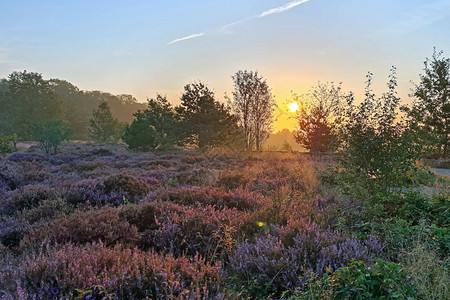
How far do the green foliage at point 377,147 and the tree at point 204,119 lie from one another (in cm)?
2609

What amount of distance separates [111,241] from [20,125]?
7968cm

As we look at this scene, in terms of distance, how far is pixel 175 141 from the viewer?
119ft

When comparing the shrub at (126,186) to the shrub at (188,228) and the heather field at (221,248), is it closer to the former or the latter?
the heather field at (221,248)

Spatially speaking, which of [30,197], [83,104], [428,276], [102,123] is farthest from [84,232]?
[83,104]

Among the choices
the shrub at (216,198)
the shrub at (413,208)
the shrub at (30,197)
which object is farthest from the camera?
the shrub at (30,197)

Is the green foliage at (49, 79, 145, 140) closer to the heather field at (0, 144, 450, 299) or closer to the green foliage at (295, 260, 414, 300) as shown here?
the heather field at (0, 144, 450, 299)

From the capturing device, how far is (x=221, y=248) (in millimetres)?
Result: 3711

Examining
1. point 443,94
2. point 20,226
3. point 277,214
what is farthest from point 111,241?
point 443,94

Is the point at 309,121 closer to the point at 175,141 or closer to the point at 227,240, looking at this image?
the point at 175,141

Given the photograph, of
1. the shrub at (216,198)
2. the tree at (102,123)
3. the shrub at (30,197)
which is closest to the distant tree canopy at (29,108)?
the tree at (102,123)

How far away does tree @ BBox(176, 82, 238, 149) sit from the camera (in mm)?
33281

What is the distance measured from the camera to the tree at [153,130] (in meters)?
34.1

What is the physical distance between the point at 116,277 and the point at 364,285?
82.0 inches

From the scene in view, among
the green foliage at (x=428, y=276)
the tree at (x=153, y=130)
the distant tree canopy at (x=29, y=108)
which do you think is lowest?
the green foliage at (x=428, y=276)
